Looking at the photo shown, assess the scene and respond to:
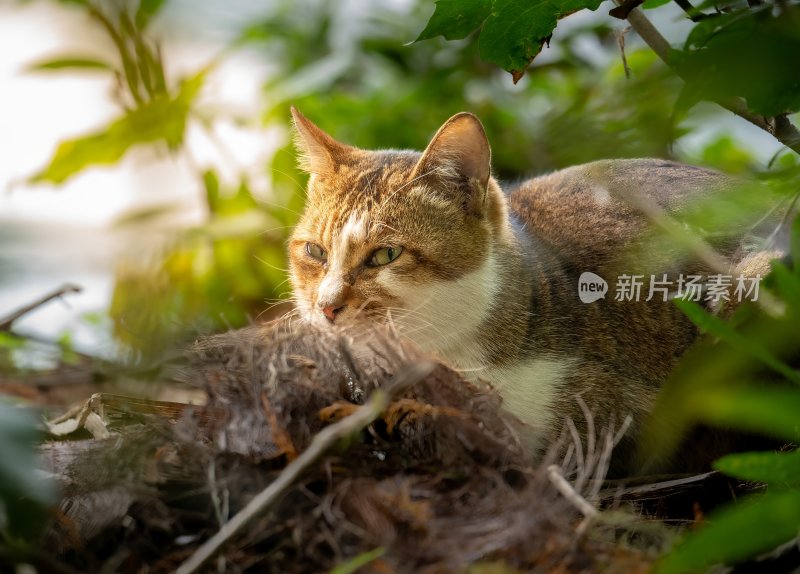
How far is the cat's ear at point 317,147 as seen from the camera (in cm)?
235

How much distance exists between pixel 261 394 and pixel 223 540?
0.31 metres

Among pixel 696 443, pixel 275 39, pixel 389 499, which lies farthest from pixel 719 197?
pixel 275 39

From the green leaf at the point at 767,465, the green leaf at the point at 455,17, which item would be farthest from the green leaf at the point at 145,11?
the green leaf at the point at 767,465

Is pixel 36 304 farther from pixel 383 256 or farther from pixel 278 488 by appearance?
pixel 278 488

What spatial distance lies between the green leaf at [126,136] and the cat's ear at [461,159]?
0.64 meters

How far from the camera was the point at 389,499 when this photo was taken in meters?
1.10

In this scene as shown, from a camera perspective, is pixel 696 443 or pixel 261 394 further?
→ pixel 696 443

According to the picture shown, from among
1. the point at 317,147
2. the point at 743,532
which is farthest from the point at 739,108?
the point at 317,147

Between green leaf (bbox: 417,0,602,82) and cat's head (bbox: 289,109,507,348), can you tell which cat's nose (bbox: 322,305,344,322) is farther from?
green leaf (bbox: 417,0,602,82)

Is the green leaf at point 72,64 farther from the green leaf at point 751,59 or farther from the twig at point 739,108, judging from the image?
the green leaf at point 751,59

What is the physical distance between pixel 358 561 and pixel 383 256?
1144mm

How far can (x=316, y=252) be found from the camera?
7.34ft

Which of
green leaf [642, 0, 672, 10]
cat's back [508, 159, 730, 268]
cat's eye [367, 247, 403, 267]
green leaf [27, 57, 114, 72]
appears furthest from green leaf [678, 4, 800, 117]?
green leaf [27, 57, 114, 72]

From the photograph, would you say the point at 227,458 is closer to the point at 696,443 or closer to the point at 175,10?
the point at 175,10
